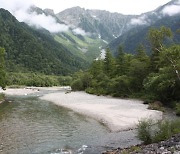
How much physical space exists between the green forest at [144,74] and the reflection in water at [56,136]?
68.0ft

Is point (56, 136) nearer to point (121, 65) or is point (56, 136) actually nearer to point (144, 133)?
point (144, 133)

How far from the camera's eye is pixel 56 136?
34688 mm

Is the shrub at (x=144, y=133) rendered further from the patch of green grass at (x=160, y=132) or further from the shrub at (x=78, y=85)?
the shrub at (x=78, y=85)

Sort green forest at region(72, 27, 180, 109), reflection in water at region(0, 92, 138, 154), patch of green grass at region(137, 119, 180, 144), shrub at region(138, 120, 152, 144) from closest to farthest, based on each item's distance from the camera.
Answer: patch of green grass at region(137, 119, 180, 144)
shrub at region(138, 120, 152, 144)
reflection in water at region(0, 92, 138, 154)
green forest at region(72, 27, 180, 109)

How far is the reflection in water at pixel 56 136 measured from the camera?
96.1ft

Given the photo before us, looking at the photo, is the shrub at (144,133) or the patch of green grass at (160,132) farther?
the shrub at (144,133)

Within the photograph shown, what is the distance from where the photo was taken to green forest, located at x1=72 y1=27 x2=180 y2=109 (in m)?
59.1

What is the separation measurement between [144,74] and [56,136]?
175 feet

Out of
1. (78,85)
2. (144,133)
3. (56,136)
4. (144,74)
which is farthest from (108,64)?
(144,133)

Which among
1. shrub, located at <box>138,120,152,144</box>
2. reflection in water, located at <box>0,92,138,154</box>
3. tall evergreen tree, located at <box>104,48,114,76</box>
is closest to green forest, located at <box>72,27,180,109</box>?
tall evergreen tree, located at <box>104,48,114,76</box>

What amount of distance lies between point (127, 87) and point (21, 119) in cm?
4423

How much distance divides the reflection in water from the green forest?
2072 centimetres

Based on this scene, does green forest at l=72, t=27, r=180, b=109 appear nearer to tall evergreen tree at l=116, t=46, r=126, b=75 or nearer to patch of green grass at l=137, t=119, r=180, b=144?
tall evergreen tree at l=116, t=46, r=126, b=75

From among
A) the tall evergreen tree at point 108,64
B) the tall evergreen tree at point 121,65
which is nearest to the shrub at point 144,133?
the tall evergreen tree at point 121,65
